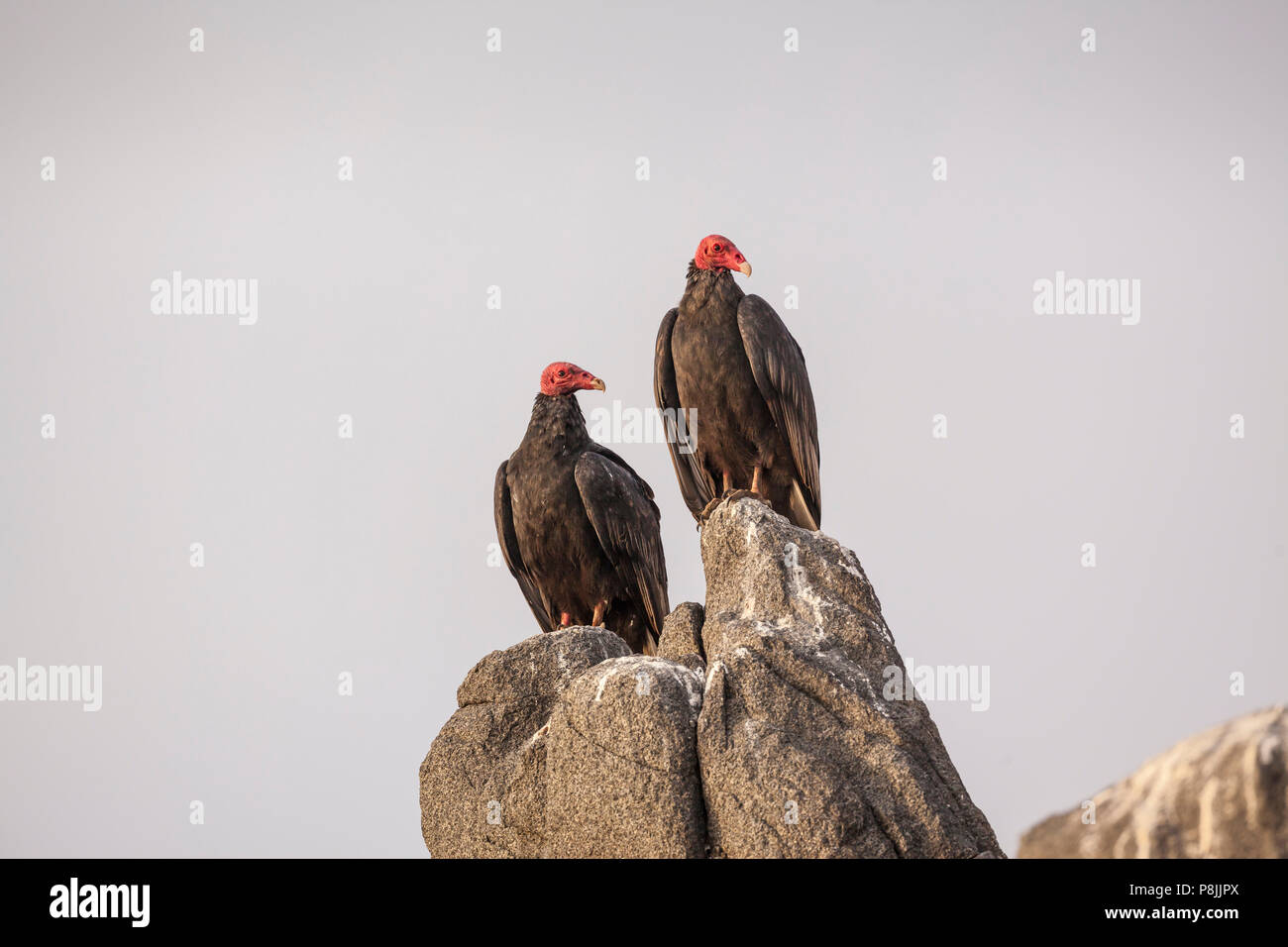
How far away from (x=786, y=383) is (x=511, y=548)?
8.78 ft

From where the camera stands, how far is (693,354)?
955 centimetres

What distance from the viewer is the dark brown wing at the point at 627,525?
9.57m

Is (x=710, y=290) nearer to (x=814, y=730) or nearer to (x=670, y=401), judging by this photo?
(x=670, y=401)

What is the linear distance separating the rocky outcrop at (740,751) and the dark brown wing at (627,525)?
180 centimetres

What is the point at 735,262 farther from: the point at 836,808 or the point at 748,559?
the point at 836,808

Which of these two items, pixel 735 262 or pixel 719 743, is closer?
pixel 719 743

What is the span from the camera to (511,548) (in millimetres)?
10500

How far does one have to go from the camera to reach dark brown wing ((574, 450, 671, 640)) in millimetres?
9570

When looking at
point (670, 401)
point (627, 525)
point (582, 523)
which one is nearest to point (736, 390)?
point (670, 401)

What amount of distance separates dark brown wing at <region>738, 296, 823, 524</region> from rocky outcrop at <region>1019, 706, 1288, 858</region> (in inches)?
202

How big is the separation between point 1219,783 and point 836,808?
89.3 inches

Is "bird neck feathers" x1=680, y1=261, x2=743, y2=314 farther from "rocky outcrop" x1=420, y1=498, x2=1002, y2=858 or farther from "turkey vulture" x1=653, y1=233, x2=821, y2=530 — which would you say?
"rocky outcrop" x1=420, y1=498, x2=1002, y2=858

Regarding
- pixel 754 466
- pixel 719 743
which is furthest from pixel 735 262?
pixel 719 743
